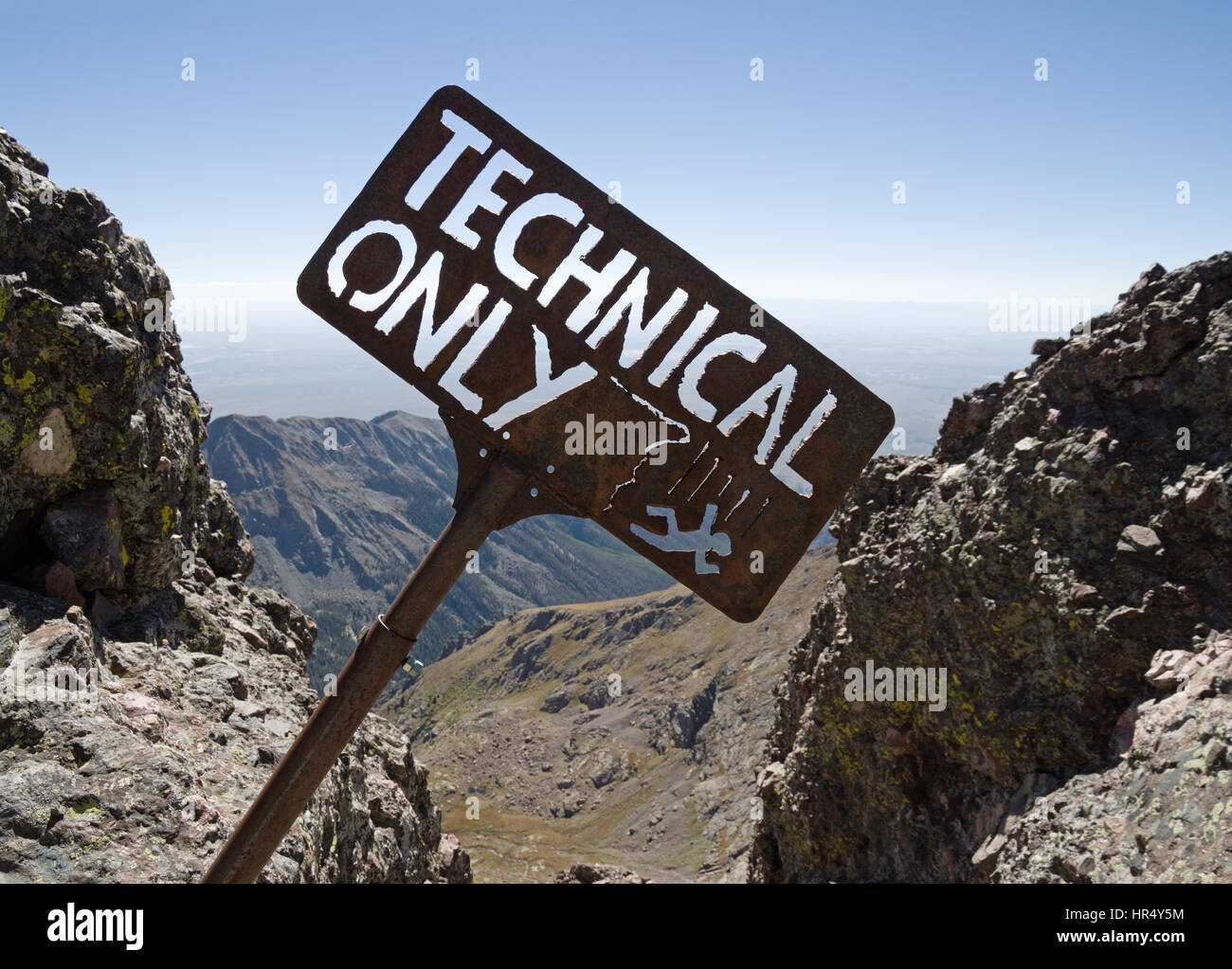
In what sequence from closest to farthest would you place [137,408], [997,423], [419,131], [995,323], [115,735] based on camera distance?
[419,131], [115,735], [137,408], [997,423], [995,323]

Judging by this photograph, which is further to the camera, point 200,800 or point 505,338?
point 200,800

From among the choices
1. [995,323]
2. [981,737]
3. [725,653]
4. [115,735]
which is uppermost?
[995,323]

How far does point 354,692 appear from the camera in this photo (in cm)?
555

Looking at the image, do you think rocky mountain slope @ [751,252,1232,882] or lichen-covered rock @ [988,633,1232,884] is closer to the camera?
lichen-covered rock @ [988,633,1232,884]

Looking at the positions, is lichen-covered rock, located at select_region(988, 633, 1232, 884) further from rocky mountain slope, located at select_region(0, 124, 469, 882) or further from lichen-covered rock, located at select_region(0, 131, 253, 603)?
lichen-covered rock, located at select_region(0, 131, 253, 603)

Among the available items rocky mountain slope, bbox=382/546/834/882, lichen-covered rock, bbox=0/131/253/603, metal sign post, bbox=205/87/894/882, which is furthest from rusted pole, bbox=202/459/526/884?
rocky mountain slope, bbox=382/546/834/882

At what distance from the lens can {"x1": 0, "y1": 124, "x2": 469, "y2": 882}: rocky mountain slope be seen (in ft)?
22.2

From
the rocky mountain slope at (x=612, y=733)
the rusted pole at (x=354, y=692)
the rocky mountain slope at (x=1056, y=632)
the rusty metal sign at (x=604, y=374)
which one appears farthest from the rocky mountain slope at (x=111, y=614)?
the rocky mountain slope at (x=612, y=733)

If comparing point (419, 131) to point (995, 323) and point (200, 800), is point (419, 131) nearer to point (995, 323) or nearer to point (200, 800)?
point (200, 800)

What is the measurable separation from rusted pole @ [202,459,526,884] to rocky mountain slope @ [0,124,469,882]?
1.86 metres

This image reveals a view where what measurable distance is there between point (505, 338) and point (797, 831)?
13.7 meters

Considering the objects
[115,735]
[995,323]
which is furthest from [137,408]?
[995,323]

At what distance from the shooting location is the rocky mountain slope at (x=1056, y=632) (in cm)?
866

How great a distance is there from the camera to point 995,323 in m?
22.6
